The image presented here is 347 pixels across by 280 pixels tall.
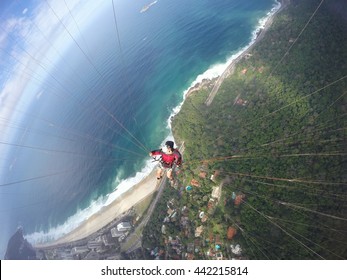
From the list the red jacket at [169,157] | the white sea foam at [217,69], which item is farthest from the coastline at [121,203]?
the red jacket at [169,157]

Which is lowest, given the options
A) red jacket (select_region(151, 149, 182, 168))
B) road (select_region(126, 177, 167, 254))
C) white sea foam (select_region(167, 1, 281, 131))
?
road (select_region(126, 177, 167, 254))

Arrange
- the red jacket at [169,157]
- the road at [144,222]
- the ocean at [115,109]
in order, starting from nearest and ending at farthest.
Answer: the red jacket at [169,157]
the road at [144,222]
the ocean at [115,109]

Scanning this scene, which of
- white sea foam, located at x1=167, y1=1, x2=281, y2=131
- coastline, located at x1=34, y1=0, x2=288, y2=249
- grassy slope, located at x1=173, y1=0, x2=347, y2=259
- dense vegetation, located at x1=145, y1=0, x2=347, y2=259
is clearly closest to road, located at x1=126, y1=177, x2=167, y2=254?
coastline, located at x1=34, y1=0, x2=288, y2=249

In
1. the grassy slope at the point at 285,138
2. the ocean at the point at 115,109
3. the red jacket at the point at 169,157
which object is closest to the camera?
the red jacket at the point at 169,157

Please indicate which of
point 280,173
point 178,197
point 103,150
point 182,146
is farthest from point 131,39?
point 280,173

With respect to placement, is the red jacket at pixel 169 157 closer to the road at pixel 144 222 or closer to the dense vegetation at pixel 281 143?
the dense vegetation at pixel 281 143

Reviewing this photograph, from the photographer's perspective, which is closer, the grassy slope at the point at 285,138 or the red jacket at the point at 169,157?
the red jacket at the point at 169,157

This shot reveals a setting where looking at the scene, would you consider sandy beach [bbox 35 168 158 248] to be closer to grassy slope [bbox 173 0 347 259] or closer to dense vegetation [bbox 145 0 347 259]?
dense vegetation [bbox 145 0 347 259]
